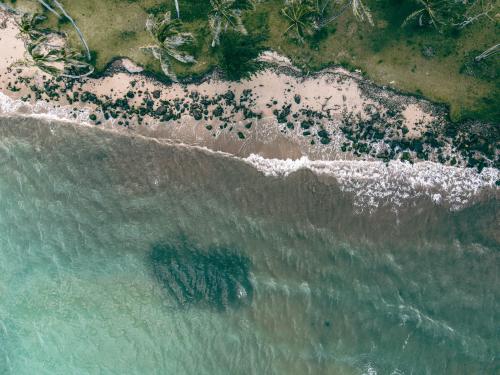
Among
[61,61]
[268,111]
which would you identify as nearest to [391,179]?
[268,111]

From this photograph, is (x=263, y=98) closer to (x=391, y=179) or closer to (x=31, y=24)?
(x=391, y=179)

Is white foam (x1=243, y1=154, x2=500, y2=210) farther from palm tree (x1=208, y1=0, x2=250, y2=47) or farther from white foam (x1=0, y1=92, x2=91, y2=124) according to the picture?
white foam (x1=0, y1=92, x2=91, y2=124)

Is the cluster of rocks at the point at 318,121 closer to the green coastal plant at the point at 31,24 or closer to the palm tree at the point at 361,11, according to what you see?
the green coastal plant at the point at 31,24

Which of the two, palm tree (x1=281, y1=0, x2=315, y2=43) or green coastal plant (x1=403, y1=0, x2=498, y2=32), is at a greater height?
green coastal plant (x1=403, y1=0, x2=498, y2=32)

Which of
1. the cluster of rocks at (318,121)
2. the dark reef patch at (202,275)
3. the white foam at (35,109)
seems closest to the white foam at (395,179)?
A: the cluster of rocks at (318,121)

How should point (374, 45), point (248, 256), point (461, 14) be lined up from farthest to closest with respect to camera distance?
1. point (248, 256)
2. point (374, 45)
3. point (461, 14)

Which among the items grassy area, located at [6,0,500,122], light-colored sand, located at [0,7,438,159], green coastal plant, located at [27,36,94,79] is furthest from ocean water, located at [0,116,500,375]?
grassy area, located at [6,0,500,122]
